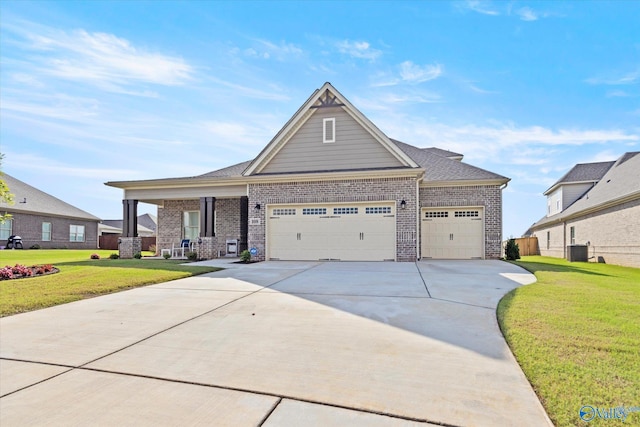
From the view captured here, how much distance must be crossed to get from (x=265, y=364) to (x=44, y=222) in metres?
32.1

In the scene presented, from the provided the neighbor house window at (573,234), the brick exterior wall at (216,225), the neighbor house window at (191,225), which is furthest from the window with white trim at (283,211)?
the neighbor house window at (573,234)

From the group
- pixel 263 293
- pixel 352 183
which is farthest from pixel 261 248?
pixel 263 293

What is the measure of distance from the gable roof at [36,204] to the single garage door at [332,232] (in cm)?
2188

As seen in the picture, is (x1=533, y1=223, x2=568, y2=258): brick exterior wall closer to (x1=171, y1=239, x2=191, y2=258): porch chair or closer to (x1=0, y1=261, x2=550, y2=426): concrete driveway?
(x1=0, y1=261, x2=550, y2=426): concrete driveway

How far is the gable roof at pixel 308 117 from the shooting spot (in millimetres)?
13931

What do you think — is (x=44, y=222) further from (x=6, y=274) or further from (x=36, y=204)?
(x=6, y=274)

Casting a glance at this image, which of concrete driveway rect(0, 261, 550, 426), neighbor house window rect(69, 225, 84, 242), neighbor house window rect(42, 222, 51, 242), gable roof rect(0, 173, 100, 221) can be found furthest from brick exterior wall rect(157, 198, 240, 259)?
neighbor house window rect(69, 225, 84, 242)

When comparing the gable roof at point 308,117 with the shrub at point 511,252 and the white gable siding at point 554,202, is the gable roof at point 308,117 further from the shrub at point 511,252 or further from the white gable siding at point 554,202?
the white gable siding at point 554,202

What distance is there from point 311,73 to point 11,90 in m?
11.0

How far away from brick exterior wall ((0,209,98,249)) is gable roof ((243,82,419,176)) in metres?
21.8

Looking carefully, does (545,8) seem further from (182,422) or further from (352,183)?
(182,422)

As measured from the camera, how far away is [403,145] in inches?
784

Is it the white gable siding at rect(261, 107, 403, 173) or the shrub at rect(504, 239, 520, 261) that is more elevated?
the white gable siding at rect(261, 107, 403, 173)

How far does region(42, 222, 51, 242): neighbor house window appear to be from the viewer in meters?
26.5
